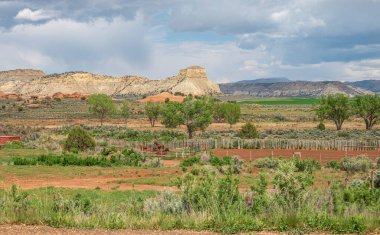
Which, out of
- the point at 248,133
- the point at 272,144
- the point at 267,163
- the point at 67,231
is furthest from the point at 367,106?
the point at 67,231

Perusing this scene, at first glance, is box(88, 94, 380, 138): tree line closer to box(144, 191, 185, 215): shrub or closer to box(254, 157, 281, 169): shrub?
box(254, 157, 281, 169): shrub

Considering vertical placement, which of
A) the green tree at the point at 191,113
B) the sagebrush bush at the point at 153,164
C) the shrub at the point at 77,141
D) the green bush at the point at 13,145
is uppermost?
the green tree at the point at 191,113

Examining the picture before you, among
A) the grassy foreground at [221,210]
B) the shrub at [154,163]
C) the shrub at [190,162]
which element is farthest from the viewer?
the shrub at [154,163]

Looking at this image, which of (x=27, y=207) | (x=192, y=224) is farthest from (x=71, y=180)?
(x=192, y=224)

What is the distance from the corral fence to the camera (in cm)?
5238

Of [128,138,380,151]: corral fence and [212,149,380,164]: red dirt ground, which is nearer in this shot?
[212,149,380,164]: red dirt ground

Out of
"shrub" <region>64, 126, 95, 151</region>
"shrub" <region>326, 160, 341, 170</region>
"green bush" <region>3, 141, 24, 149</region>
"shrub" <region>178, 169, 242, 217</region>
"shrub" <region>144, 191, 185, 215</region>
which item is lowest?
"shrub" <region>326, 160, 341, 170</region>

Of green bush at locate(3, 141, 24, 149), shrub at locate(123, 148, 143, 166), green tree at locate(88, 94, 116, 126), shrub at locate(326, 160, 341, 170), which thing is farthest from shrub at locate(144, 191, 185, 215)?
green tree at locate(88, 94, 116, 126)

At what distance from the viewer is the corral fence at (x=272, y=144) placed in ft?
172

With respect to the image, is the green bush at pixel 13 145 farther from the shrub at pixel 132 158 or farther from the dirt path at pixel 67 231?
the dirt path at pixel 67 231

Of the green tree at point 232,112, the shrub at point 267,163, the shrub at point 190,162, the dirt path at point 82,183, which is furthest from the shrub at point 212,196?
the green tree at point 232,112

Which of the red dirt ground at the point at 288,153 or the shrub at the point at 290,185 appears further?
the red dirt ground at the point at 288,153

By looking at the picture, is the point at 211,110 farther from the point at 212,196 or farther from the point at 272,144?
the point at 212,196

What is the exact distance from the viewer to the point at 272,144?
53.6 m
